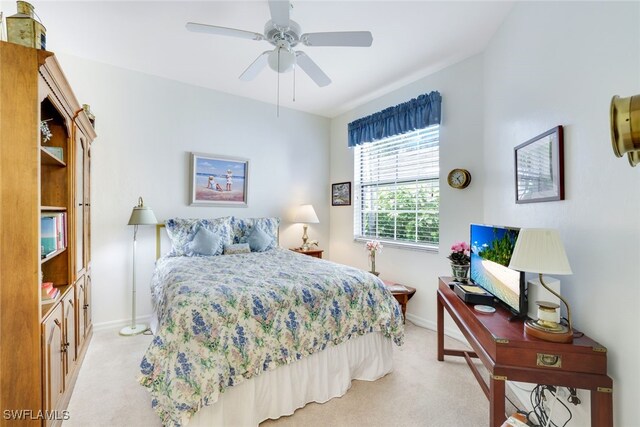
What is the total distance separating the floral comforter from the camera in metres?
1.49

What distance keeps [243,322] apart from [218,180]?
256 cm

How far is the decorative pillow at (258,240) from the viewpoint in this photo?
3.52 m

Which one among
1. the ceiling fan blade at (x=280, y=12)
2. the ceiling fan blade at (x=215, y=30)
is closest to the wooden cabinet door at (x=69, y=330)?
the ceiling fan blade at (x=215, y=30)

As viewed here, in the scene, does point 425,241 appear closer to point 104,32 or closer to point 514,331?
point 514,331

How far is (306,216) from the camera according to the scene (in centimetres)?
425

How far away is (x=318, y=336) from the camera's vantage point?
6.40ft

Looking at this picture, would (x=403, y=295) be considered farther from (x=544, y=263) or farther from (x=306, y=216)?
(x=544, y=263)

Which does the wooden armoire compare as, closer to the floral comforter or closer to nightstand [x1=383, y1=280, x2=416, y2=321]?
the floral comforter

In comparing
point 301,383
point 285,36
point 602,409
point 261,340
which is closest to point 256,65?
point 285,36

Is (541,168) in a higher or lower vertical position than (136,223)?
higher

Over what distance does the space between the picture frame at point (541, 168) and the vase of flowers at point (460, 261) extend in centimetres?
56

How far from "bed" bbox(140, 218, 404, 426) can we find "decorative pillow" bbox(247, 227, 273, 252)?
3.30ft

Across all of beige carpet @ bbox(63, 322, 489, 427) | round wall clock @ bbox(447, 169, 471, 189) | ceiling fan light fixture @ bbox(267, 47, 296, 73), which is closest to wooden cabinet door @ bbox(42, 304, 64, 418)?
beige carpet @ bbox(63, 322, 489, 427)

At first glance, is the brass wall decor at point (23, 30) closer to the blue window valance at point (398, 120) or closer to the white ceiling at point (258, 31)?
the white ceiling at point (258, 31)
